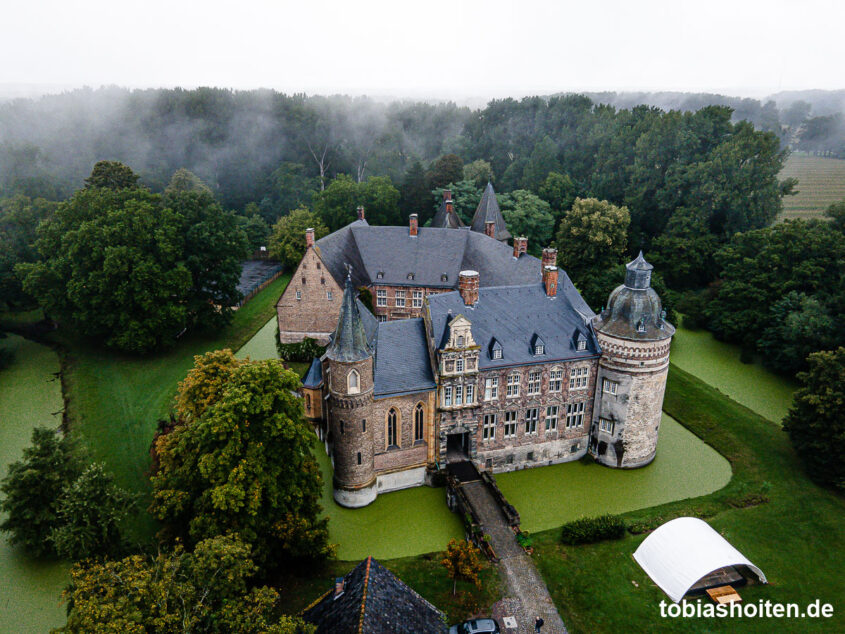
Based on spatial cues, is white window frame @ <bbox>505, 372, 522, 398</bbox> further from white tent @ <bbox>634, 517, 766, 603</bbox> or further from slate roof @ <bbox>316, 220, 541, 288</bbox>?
slate roof @ <bbox>316, 220, 541, 288</bbox>

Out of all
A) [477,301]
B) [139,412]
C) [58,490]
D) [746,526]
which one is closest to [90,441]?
[139,412]

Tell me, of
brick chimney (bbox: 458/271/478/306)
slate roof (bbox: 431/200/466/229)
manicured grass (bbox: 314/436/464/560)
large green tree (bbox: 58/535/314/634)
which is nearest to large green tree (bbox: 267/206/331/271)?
slate roof (bbox: 431/200/466/229)

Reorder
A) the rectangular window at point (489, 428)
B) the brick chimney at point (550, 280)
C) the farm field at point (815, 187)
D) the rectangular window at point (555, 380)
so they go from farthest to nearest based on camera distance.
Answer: the farm field at point (815, 187), the brick chimney at point (550, 280), the rectangular window at point (555, 380), the rectangular window at point (489, 428)

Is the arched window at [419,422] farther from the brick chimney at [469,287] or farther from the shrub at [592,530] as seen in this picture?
the shrub at [592,530]

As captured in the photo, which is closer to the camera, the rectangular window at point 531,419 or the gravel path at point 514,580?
the gravel path at point 514,580

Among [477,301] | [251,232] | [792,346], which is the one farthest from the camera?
[251,232]

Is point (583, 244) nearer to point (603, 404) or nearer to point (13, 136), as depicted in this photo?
point (603, 404)

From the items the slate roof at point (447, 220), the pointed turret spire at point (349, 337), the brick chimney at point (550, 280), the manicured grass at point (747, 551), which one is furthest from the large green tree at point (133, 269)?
→ the manicured grass at point (747, 551)
